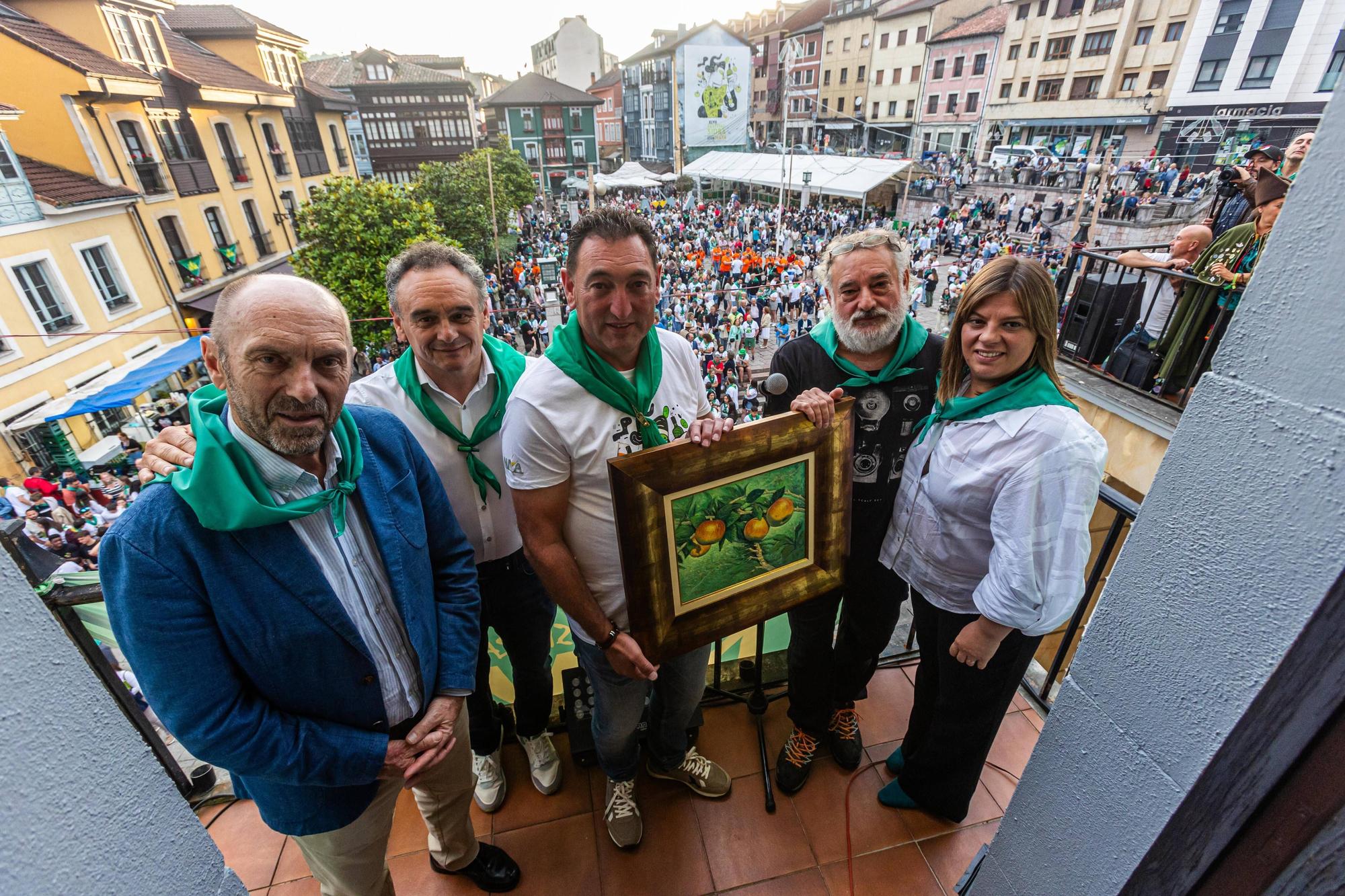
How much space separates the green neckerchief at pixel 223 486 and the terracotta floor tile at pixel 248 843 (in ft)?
5.42

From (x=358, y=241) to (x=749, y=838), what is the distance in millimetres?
16554

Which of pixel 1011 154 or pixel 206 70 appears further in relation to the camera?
pixel 1011 154

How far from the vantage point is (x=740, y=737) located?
278 centimetres

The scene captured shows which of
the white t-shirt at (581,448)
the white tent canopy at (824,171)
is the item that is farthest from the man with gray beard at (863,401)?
the white tent canopy at (824,171)

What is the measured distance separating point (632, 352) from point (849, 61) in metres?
51.8

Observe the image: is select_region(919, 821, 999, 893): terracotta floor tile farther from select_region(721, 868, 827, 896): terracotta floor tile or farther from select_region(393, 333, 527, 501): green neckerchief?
select_region(393, 333, 527, 501): green neckerchief

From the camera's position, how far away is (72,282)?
12914mm

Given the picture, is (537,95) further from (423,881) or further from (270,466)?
(423,881)

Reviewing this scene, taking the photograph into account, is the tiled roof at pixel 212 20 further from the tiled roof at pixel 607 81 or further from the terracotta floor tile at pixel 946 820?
the tiled roof at pixel 607 81

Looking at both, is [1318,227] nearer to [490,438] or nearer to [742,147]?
[490,438]

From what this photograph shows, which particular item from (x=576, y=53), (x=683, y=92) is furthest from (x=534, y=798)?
(x=576, y=53)

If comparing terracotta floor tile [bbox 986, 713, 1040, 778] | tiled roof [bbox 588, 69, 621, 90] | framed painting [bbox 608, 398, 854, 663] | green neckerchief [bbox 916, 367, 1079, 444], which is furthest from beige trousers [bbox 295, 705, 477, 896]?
tiled roof [bbox 588, 69, 621, 90]

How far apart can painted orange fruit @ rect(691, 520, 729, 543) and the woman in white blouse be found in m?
0.77

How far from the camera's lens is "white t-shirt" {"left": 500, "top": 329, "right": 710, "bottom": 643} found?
5.94ft
